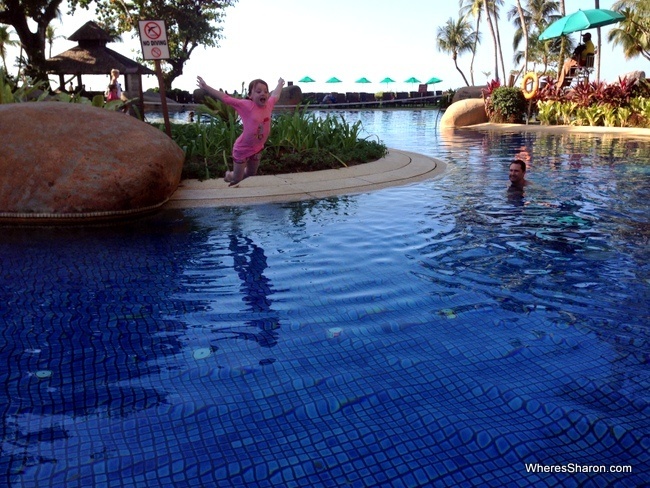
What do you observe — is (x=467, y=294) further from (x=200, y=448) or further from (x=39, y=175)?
(x=39, y=175)

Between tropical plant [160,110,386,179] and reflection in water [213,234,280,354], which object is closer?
reflection in water [213,234,280,354]

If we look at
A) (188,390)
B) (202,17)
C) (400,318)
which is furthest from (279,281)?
(202,17)

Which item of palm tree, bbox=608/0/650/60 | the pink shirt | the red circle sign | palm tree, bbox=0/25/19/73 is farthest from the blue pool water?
palm tree, bbox=0/25/19/73

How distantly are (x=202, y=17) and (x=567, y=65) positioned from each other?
31581 mm

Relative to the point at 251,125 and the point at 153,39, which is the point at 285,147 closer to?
the point at 153,39

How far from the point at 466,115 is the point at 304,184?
1867 cm

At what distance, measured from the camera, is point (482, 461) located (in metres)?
3.16

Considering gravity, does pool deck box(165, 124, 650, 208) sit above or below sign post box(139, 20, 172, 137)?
below

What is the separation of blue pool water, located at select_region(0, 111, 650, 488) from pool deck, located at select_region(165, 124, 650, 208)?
4.98 feet

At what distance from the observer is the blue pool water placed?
124 inches

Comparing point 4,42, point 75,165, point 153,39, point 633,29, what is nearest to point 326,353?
point 75,165

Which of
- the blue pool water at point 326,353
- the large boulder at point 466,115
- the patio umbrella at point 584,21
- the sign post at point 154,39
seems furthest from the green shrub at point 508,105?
the sign post at point 154,39

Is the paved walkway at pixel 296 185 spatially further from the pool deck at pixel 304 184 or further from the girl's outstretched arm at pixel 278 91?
the girl's outstretched arm at pixel 278 91

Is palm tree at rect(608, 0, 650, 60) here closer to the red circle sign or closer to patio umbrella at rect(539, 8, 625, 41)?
patio umbrella at rect(539, 8, 625, 41)
